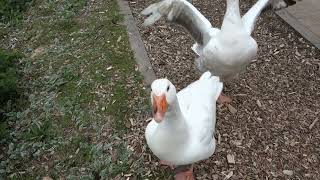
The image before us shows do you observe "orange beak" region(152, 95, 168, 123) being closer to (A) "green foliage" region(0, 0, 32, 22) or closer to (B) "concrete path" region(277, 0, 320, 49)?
(B) "concrete path" region(277, 0, 320, 49)

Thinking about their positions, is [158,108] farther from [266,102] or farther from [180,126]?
[266,102]

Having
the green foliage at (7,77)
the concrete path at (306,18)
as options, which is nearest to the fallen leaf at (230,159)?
the concrete path at (306,18)

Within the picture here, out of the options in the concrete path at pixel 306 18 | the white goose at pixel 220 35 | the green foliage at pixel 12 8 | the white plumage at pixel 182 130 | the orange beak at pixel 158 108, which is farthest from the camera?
the green foliage at pixel 12 8

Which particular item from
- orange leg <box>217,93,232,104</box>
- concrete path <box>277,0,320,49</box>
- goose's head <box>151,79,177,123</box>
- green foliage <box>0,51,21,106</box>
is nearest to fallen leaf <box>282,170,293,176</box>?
orange leg <box>217,93,232,104</box>

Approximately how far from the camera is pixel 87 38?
17.5ft

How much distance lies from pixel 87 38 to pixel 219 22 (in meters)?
1.68

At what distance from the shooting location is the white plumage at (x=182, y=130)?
2.85m

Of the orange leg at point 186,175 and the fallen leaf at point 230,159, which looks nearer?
the orange leg at point 186,175

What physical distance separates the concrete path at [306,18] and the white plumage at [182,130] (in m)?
2.38

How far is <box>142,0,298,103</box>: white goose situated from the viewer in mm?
3752

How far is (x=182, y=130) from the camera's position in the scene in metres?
3.02

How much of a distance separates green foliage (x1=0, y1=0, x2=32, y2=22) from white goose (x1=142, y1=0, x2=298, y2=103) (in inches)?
123

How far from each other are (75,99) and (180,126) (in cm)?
168

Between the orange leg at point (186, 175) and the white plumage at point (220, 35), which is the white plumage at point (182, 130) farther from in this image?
the white plumage at point (220, 35)
